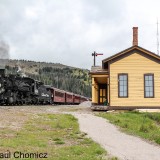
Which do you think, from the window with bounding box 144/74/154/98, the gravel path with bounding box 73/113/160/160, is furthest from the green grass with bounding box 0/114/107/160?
the window with bounding box 144/74/154/98

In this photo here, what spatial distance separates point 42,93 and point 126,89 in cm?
2088

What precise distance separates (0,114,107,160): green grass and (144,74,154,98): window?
13.9m

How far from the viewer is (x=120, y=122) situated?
20.1 metres

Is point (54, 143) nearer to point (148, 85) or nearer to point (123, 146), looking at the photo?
point (123, 146)

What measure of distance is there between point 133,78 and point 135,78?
0.15m

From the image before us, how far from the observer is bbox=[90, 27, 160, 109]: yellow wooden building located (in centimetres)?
2928

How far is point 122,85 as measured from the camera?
96.6 ft

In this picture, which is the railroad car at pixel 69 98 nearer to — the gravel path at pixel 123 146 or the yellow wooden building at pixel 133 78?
the yellow wooden building at pixel 133 78

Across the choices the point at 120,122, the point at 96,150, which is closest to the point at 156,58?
the point at 120,122

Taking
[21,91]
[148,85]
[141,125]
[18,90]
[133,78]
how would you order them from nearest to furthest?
[141,125] < [148,85] < [133,78] < [18,90] < [21,91]

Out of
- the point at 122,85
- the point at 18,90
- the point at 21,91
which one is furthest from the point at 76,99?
the point at 122,85

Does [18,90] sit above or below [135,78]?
below

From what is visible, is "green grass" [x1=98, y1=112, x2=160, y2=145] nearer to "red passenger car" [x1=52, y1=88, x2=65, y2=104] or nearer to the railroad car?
"red passenger car" [x1=52, y1=88, x2=65, y2=104]

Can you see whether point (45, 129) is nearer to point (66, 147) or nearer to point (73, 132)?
point (73, 132)
